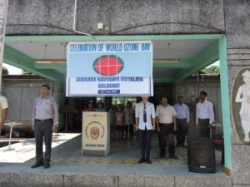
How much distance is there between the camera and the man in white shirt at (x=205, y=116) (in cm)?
599

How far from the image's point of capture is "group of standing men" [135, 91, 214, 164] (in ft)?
16.5

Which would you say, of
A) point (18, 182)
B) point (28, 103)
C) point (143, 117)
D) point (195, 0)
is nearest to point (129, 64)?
point (143, 117)

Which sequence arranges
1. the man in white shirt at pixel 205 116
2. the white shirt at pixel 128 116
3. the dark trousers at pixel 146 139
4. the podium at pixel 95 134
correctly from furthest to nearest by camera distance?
1. the white shirt at pixel 128 116
2. the man in white shirt at pixel 205 116
3. the podium at pixel 95 134
4. the dark trousers at pixel 146 139

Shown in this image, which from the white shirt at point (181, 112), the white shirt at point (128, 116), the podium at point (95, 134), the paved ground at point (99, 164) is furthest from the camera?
the white shirt at point (128, 116)

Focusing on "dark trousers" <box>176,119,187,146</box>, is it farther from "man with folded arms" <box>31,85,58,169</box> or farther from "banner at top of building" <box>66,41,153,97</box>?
"man with folded arms" <box>31,85,58,169</box>

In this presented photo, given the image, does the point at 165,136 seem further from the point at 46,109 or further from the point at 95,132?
the point at 46,109

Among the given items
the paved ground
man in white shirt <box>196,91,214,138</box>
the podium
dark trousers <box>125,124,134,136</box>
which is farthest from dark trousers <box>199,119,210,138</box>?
dark trousers <box>125,124,134,136</box>

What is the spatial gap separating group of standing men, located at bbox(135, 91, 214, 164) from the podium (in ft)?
3.90

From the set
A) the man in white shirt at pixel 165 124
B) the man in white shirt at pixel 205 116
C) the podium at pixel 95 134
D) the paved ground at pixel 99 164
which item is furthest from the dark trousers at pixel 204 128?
the podium at pixel 95 134

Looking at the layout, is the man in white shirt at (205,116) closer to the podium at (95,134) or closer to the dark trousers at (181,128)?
the dark trousers at (181,128)

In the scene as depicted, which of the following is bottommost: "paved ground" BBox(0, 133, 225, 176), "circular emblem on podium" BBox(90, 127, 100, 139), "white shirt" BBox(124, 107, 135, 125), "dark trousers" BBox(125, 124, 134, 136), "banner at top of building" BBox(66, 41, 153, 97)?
"paved ground" BBox(0, 133, 225, 176)

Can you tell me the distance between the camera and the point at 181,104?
705cm

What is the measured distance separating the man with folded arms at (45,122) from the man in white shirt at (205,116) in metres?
4.21

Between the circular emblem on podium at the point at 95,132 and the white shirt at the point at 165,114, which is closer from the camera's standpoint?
the white shirt at the point at 165,114
